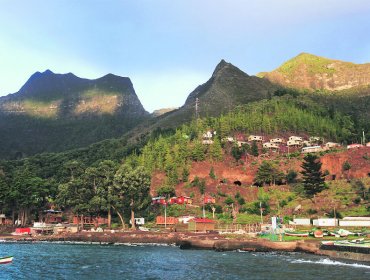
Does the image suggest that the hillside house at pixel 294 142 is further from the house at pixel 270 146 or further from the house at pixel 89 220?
the house at pixel 89 220

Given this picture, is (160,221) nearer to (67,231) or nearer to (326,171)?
(67,231)

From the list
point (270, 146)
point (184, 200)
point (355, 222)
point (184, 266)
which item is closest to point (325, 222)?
point (355, 222)

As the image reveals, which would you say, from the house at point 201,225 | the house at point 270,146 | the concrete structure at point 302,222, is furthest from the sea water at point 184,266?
the house at point 270,146

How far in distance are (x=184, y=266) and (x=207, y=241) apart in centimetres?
2050

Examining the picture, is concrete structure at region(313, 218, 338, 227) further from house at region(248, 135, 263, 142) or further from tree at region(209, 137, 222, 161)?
house at region(248, 135, 263, 142)

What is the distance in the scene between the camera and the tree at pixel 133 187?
101438mm

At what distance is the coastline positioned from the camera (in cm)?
5345

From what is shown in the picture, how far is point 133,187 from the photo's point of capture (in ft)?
331

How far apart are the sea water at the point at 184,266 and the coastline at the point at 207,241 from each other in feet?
8.00

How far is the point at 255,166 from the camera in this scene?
13088 centimetres

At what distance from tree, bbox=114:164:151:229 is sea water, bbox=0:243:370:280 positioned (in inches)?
1529

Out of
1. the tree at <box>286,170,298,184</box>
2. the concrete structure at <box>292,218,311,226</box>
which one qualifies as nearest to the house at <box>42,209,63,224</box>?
the tree at <box>286,170,298,184</box>

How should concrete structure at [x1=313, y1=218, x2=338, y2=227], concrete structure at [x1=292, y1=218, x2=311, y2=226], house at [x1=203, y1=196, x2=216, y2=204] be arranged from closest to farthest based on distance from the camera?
1. concrete structure at [x1=313, y1=218, x2=338, y2=227]
2. concrete structure at [x1=292, y1=218, x2=311, y2=226]
3. house at [x1=203, y1=196, x2=216, y2=204]

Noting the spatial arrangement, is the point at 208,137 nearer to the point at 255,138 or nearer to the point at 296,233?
the point at 255,138
